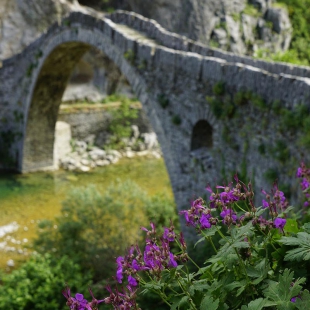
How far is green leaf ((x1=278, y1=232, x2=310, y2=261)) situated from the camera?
78.7 inches

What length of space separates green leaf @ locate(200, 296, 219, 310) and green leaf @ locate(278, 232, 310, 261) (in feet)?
1.08

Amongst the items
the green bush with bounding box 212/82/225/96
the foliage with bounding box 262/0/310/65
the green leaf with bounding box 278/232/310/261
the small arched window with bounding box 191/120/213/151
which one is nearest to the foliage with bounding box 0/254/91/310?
the small arched window with bounding box 191/120/213/151

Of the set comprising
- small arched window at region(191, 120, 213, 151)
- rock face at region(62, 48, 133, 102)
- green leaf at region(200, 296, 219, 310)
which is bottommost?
rock face at region(62, 48, 133, 102)

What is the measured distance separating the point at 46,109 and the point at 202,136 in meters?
8.57

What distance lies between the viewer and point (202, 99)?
8078mm

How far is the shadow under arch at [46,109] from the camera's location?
15.0 m

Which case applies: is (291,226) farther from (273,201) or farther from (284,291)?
(284,291)

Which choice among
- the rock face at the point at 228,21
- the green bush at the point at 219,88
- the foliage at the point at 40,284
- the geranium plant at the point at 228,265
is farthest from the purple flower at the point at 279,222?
the rock face at the point at 228,21

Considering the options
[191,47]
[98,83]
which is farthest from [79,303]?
[98,83]

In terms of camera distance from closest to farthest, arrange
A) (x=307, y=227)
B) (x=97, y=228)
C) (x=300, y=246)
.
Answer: (x=300, y=246), (x=307, y=227), (x=97, y=228)

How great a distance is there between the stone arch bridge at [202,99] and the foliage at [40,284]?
239 centimetres

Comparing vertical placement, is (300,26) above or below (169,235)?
above

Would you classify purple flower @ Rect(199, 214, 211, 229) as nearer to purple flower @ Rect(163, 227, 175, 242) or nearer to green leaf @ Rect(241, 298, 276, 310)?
purple flower @ Rect(163, 227, 175, 242)

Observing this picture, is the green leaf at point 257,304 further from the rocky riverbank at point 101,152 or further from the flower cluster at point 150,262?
the rocky riverbank at point 101,152
